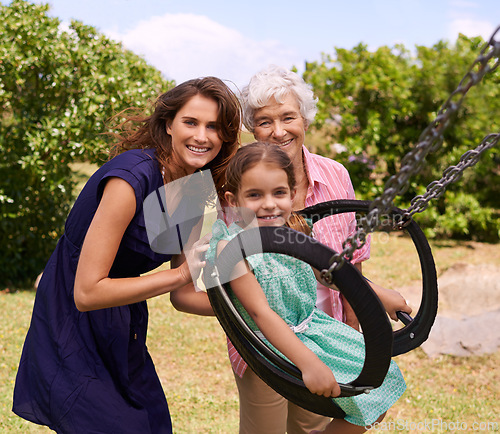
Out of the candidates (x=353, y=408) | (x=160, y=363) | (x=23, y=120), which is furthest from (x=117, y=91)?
(x=353, y=408)

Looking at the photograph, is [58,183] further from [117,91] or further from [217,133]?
[217,133]

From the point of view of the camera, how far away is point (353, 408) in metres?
1.95

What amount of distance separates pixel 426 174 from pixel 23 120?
620 centimetres

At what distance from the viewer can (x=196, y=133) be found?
2258 mm

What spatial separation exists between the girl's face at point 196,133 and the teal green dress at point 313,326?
1.05 feet

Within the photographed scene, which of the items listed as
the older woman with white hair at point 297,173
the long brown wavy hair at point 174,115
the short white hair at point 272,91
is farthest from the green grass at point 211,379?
the short white hair at point 272,91

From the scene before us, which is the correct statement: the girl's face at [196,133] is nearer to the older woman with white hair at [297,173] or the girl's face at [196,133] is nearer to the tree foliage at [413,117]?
the older woman with white hair at [297,173]

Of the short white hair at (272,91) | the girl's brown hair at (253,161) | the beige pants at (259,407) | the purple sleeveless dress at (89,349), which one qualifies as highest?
the short white hair at (272,91)

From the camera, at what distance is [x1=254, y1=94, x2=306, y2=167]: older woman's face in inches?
99.0

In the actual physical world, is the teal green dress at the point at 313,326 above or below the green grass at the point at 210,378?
above

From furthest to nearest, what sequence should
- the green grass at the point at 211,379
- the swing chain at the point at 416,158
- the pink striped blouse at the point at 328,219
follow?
the green grass at the point at 211,379
the pink striped blouse at the point at 328,219
the swing chain at the point at 416,158

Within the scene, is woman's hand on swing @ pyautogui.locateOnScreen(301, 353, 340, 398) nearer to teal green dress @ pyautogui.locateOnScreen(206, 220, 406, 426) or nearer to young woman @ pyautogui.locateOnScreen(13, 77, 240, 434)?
teal green dress @ pyautogui.locateOnScreen(206, 220, 406, 426)

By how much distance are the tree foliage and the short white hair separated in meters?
6.43

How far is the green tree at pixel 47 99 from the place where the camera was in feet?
19.7
